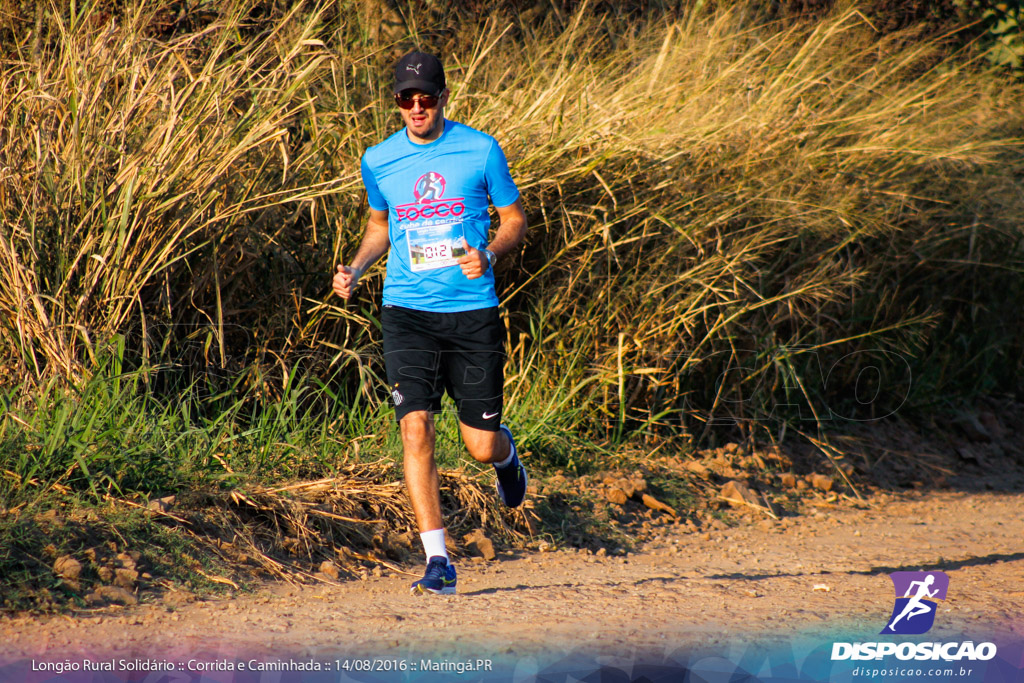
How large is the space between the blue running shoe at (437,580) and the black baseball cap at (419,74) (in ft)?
6.19

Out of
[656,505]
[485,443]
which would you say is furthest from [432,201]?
[656,505]

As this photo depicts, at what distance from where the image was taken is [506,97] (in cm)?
634

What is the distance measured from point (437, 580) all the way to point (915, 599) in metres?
1.94

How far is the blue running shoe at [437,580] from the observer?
4.13 meters

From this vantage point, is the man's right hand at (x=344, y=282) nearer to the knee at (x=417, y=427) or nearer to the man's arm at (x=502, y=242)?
the man's arm at (x=502, y=242)

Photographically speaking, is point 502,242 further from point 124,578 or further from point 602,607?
point 124,578

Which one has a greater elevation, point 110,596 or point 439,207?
point 439,207

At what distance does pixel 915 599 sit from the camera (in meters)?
4.31

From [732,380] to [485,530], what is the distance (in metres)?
2.45

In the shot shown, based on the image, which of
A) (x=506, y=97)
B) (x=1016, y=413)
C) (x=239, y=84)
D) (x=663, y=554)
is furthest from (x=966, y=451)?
(x=239, y=84)

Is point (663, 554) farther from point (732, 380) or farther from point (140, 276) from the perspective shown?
point (140, 276)

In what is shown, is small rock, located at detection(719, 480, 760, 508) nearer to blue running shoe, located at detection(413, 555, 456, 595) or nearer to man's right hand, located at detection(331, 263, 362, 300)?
blue running shoe, located at detection(413, 555, 456, 595)

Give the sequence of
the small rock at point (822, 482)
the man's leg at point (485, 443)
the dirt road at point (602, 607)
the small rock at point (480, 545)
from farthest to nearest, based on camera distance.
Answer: the small rock at point (822, 482) → the small rock at point (480, 545) → the man's leg at point (485, 443) → the dirt road at point (602, 607)

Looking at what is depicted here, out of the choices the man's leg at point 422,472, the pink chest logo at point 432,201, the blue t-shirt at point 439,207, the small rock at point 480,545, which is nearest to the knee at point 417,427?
the man's leg at point 422,472
